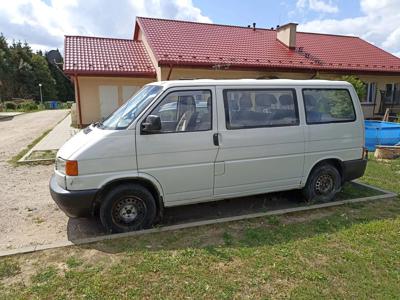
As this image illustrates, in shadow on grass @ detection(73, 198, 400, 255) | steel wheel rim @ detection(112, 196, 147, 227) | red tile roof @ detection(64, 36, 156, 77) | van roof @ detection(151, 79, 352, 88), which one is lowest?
shadow on grass @ detection(73, 198, 400, 255)

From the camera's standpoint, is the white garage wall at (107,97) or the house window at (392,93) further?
the house window at (392,93)

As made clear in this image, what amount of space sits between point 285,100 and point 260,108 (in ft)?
1.58

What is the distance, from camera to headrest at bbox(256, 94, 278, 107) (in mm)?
4438

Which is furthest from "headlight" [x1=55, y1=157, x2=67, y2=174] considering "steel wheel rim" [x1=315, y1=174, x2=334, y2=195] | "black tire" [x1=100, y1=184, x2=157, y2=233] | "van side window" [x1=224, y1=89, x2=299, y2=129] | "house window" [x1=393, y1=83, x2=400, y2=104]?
"house window" [x1=393, y1=83, x2=400, y2=104]

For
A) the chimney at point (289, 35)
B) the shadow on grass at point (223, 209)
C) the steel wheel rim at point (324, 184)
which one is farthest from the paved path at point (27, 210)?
the chimney at point (289, 35)

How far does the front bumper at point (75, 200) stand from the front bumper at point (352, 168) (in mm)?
3997

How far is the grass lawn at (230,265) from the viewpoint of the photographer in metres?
2.82

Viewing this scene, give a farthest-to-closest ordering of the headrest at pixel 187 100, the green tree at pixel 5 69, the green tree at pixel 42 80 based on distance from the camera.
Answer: the green tree at pixel 42 80 < the green tree at pixel 5 69 < the headrest at pixel 187 100

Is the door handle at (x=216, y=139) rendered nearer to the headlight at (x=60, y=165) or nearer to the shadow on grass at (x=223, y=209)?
the shadow on grass at (x=223, y=209)

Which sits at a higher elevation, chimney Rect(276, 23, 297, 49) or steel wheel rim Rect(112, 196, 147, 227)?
chimney Rect(276, 23, 297, 49)

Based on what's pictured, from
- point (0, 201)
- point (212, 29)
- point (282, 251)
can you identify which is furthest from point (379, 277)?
point (212, 29)

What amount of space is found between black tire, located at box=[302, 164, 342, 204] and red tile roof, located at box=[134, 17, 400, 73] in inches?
373

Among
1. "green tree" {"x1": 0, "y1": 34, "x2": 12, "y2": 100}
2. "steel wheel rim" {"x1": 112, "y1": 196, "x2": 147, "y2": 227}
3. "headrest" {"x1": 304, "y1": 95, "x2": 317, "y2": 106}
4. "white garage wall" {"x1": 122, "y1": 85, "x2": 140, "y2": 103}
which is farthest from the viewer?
"green tree" {"x1": 0, "y1": 34, "x2": 12, "y2": 100}

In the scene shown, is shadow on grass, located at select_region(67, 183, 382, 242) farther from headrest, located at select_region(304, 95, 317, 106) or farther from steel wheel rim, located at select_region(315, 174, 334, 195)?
headrest, located at select_region(304, 95, 317, 106)
